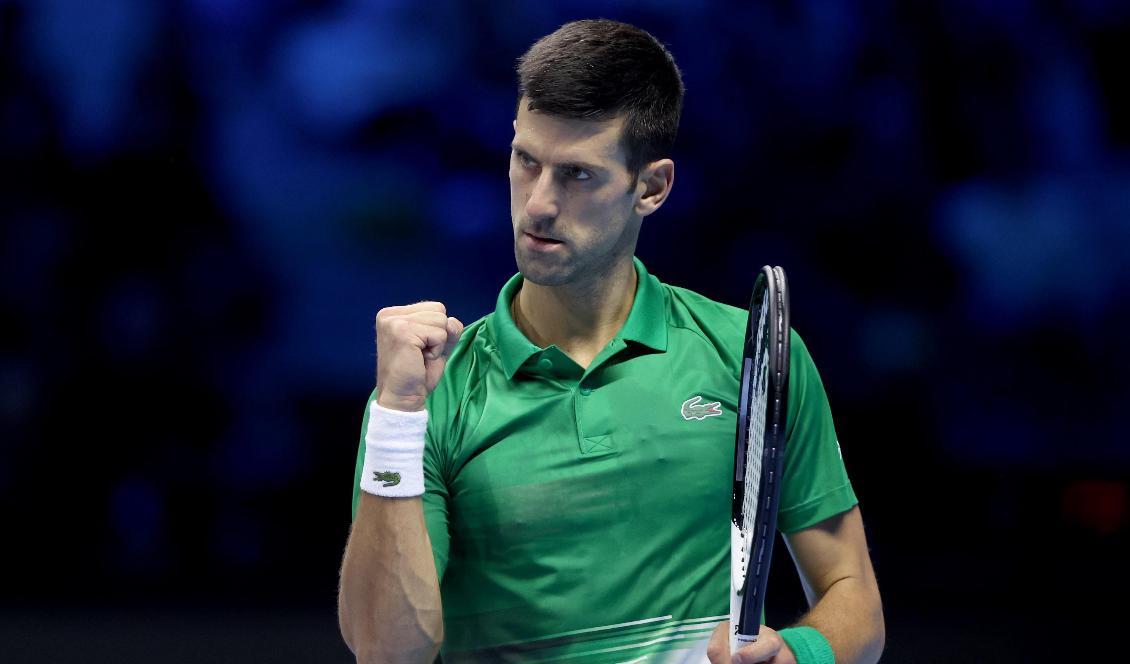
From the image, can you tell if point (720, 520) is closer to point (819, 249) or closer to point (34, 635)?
point (819, 249)

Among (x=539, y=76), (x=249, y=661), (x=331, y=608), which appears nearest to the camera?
(x=539, y=76)

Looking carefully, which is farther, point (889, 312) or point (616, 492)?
point (889, 312)

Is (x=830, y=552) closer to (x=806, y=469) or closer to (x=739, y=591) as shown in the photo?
(x=806, y=469)

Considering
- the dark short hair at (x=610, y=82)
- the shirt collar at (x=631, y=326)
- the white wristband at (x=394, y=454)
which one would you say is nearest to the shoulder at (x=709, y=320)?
the shirt collar at (x=631, y=326)

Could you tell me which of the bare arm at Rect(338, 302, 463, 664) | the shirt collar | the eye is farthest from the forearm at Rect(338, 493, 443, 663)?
the eye

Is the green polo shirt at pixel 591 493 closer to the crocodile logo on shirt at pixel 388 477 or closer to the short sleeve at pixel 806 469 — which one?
the short sleeve at pixel 806 469

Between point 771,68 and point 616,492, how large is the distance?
2.61 meters

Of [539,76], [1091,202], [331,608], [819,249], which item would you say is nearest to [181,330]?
[331,608]

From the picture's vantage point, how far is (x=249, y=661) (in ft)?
13.0

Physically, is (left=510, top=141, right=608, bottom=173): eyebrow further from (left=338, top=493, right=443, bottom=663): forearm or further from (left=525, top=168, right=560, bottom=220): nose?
(left=338, top=493, right=443, bottom=663): forearm

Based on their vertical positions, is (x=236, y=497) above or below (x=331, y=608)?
above

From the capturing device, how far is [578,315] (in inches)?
91.4

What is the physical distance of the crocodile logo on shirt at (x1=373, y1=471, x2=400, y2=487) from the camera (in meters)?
2.01

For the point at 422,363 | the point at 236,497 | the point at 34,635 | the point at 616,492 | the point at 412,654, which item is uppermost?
the point at 422,363
